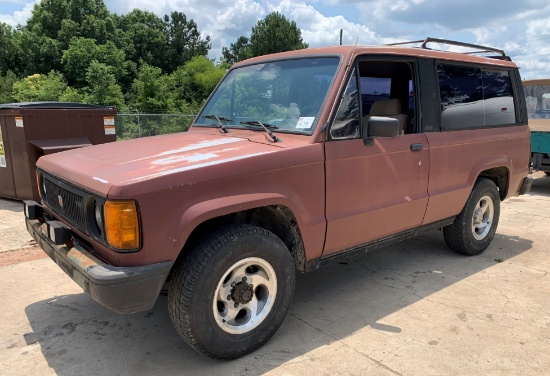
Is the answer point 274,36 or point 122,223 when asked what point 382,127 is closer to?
point 122,223

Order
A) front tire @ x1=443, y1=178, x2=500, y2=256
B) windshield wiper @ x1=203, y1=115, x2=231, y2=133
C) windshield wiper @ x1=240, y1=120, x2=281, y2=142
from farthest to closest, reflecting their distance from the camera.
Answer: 1. front tire @ x1=443, y1=178, x2=500, y2=256
2. windshield wiper @ x1=203, y1=115, x2=231, y2=133
3. windshield wiper @ x1=240, y1=120, x2=281, y2=142

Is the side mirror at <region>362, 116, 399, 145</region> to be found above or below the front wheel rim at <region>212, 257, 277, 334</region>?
above

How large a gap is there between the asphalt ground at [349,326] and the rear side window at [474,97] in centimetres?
157

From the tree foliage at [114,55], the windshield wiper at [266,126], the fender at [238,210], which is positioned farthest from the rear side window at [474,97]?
the tree foliage at [114,55]

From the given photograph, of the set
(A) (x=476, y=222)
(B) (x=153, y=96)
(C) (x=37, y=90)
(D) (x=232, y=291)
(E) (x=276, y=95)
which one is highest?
(C) (x=37, y=90)

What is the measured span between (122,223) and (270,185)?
3.26ft

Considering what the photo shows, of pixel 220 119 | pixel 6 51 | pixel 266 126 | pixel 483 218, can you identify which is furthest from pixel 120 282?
pixel 6 51

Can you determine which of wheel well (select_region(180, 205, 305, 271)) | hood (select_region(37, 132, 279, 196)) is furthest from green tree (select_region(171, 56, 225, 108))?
wheel well (select_region(180, 205, 305, 271))

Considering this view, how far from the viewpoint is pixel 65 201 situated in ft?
10.2

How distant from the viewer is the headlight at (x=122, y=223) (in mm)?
2496

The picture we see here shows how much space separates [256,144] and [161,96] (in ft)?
115

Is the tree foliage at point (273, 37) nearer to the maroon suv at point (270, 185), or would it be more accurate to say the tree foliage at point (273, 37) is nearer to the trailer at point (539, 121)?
the trailer at point (539, 121)

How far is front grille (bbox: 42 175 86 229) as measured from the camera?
289 cm

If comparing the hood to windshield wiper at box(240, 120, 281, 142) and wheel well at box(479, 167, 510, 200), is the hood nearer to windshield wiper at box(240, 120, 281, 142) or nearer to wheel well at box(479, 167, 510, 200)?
windshield wiper at box(240, 120, 281, 142)
